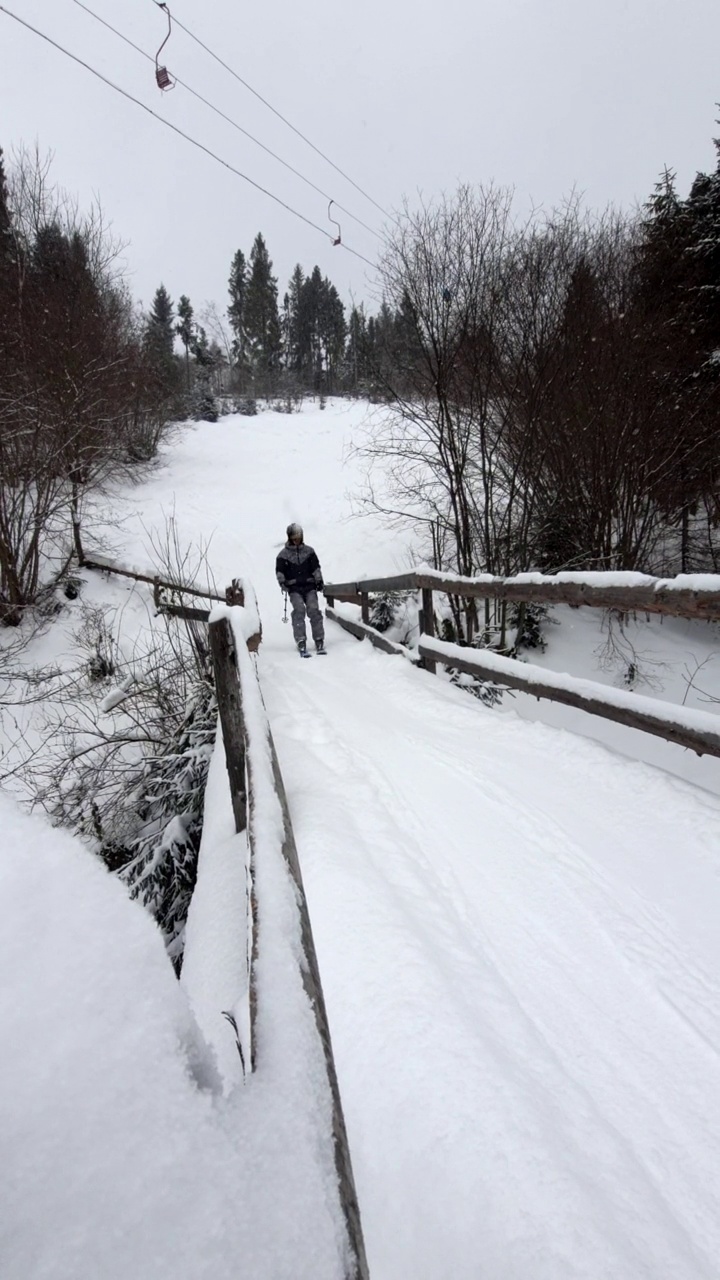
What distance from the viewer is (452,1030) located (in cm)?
164

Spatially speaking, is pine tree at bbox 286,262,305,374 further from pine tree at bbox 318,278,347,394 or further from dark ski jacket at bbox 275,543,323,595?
dark ski jacket at bbox 275,543,323,595

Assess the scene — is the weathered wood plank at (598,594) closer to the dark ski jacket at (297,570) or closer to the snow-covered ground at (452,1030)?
the snow-covered ground at (452,1030)

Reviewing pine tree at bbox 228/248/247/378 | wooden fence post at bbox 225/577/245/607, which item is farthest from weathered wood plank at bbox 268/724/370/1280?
pine tree at bbox 228/248/247/378

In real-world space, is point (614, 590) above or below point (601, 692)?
above

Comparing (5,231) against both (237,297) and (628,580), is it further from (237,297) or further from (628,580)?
(237,297)

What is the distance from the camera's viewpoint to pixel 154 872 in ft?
12.3

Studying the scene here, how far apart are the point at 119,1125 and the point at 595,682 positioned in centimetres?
348

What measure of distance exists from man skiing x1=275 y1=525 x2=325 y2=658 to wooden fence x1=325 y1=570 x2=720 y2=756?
277cm

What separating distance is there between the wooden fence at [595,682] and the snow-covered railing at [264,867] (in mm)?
2175

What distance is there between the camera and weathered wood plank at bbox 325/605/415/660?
22.1 ft

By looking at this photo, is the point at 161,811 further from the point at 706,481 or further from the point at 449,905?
the point at 706,481

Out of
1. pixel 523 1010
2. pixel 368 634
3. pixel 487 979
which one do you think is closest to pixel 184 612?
pixel 368 634

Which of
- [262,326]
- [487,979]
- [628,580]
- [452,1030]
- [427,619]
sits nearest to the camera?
[452,1030]

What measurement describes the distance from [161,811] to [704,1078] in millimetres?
3741
